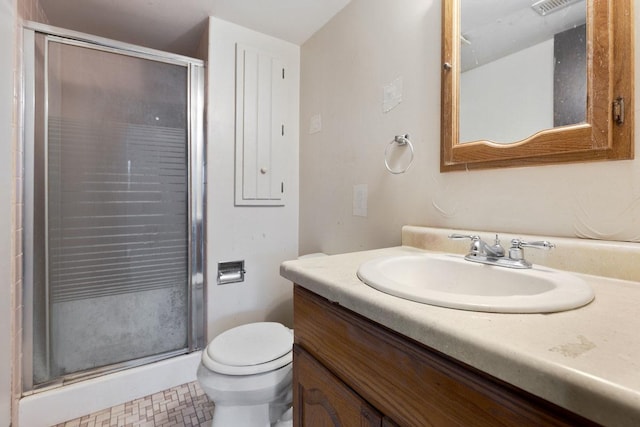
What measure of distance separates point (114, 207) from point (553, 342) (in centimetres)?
170

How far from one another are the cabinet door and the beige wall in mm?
630

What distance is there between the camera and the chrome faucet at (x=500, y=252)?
0.68 meters

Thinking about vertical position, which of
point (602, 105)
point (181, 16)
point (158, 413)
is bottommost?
point (158, 413)

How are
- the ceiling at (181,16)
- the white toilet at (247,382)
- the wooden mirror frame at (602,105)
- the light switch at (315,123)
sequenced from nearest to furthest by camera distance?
the wooden mirror frame at (602,105)
the white toilet at (247,382)
the ceiling at (181,16)
the light switch at (315,123)

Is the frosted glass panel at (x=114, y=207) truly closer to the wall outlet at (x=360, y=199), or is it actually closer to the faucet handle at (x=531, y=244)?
the wall outlet at (x=360, y=199)

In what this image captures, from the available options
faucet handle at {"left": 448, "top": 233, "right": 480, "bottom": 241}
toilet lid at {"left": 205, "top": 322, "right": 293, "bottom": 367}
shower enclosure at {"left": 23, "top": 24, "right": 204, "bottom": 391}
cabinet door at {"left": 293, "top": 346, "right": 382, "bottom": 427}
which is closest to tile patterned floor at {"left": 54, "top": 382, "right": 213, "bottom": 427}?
shower enclosure at {"left": 23, "top": 24, "right": 204, "bottom": 391}

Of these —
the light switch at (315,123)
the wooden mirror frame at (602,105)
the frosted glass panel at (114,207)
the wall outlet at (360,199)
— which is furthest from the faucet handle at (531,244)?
the frosted glass panel at (114,207)

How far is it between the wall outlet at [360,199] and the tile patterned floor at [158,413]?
1.14m

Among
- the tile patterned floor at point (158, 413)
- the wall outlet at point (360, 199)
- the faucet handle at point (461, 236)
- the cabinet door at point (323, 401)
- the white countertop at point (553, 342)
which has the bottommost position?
the tile patterned floor at point (158, 413)

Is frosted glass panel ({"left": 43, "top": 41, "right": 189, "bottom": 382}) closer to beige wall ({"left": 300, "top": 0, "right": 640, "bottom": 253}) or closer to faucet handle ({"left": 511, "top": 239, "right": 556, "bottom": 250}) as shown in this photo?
beige wall ({"left": 300, "top": 0, "right": 640, "bottom": 253})

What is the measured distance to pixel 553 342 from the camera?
34cm

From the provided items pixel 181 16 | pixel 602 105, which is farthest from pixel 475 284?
pixel 181 16

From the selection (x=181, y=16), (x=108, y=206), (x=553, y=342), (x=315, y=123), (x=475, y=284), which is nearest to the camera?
(x=553, y=342)

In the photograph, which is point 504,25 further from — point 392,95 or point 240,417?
point 240,417
